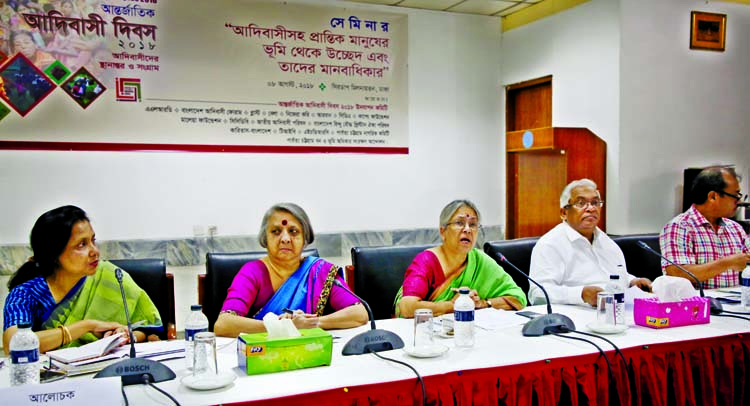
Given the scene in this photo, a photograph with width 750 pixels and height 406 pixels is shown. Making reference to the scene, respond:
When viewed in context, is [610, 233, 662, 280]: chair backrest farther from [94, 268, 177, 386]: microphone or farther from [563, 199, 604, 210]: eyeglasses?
[94, 268, 177, 386]: microphone

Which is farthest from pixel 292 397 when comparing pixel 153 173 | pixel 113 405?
pixel 153 173

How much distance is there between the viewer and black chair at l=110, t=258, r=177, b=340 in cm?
250

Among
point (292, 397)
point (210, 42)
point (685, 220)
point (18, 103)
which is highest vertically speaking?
point (210, 42)

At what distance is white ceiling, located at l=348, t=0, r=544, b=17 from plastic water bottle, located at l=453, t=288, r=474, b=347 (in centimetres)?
289

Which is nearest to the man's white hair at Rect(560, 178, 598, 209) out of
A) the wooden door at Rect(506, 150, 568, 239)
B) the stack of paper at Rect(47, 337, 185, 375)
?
the wooden door at Rect(506, 150, 568, 239)

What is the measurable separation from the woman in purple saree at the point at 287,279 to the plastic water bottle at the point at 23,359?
79cm

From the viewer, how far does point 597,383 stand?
188 centimetres

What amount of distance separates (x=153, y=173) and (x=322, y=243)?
1.19 metres

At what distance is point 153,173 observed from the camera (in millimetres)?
3846

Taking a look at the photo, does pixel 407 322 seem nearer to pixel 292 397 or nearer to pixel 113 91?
pixel 292 397

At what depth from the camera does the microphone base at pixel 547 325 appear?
2.08 m

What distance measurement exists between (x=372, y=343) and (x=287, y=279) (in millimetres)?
649

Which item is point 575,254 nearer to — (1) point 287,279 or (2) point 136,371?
(1) point 287,279

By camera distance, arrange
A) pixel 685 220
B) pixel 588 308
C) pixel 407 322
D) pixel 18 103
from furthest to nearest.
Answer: pixel 18 103
pixel 685 220
pixel 588 308
pixel 407 322
